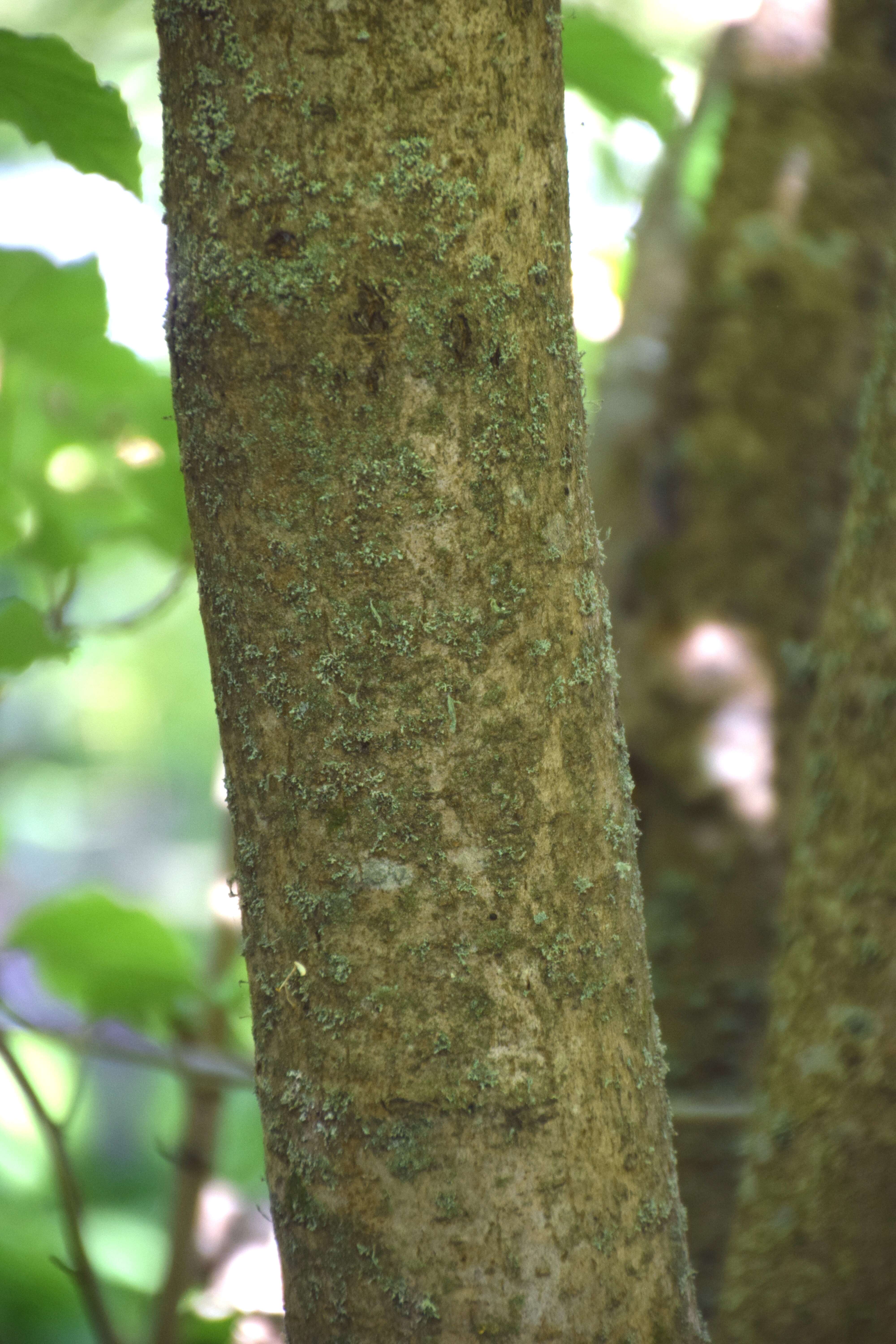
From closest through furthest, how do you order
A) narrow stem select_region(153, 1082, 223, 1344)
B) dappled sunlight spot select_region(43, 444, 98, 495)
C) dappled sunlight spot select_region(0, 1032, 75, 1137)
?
narrow stem select_region(153, 1082, 223, 1344) → dappled sunlight spot select_region(43, 444, 98, 495) → dappled sunlight spot select_region(0, 1032, 75, 1137)

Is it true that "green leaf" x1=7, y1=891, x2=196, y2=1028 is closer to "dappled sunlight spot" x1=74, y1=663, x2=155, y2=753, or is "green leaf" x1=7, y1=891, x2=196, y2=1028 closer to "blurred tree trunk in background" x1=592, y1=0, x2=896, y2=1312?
"blurred tree trunk in background" x1=592, y1=0, x2=896, y2=1312

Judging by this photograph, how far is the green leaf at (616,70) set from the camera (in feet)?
2.35

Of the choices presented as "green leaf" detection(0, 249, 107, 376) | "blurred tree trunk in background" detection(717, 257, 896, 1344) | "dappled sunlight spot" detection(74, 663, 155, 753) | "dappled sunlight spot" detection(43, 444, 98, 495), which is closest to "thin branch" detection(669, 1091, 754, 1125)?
"blurred tree trunk in background" detection(717, 257, 896, 1344)

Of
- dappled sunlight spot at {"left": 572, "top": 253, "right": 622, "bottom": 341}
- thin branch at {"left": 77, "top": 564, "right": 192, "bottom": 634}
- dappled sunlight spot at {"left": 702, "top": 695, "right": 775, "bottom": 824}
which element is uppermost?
dappled sunlight spot at {"left": 572, "top": 253, "right": 622, "bottom": 341}

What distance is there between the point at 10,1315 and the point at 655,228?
53.8 inches

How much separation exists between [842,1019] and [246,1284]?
780 mm

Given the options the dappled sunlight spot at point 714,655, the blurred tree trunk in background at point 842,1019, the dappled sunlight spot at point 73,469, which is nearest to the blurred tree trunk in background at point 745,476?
the dappled sunlight spot at point 714,655

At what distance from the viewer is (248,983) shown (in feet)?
1.37

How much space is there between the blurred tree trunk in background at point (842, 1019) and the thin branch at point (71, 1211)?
389mm

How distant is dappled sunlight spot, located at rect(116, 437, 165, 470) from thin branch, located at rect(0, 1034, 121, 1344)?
48 centimetres

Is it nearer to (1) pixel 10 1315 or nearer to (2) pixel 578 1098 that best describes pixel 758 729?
(2) pixel 578 1098

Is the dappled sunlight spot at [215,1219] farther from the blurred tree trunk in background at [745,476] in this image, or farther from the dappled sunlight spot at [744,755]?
the dappled sunlight spot at [744,755]

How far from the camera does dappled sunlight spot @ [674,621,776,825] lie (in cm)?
107

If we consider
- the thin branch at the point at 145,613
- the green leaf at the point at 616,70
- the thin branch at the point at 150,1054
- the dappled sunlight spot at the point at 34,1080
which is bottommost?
the thin branch at the point at 150,1054
